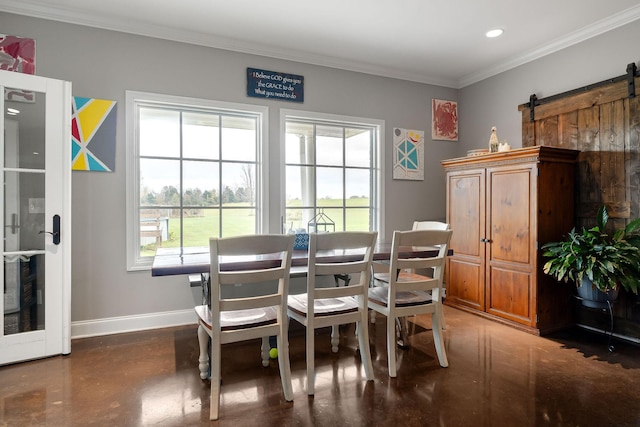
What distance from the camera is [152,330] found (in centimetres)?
327

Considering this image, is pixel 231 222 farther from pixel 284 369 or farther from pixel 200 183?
pixel 284 369

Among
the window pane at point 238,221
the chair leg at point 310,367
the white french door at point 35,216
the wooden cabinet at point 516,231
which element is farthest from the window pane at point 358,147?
the white french door at point 35,216

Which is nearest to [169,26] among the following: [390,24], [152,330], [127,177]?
[127,177]

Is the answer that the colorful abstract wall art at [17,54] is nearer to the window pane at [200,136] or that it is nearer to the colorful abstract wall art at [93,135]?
the colorful abstract wall art at [93,135]

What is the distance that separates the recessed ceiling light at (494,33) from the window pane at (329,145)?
1704mm

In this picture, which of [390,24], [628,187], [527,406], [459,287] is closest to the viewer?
[527,406]

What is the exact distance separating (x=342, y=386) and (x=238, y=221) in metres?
2.02

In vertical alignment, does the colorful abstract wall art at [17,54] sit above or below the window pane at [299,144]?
above

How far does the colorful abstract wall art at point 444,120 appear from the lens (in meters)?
4.58

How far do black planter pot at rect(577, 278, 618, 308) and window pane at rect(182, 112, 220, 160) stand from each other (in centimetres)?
342

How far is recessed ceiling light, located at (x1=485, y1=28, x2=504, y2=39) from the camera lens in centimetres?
335

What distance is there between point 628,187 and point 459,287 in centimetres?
174

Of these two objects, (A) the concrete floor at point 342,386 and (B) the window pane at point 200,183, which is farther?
(B) the window pane at point 200,183

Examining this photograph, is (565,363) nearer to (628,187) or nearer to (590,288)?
(590,288)
